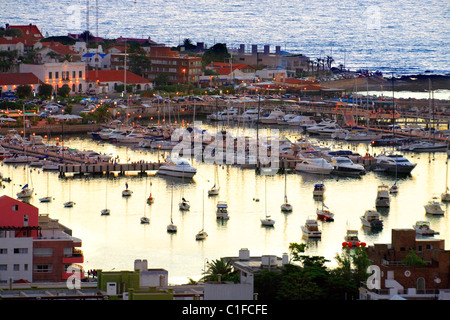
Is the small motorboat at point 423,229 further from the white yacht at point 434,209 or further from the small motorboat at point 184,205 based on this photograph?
the small motorboat at point 184,205

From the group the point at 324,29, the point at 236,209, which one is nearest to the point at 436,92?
the point at 236,209

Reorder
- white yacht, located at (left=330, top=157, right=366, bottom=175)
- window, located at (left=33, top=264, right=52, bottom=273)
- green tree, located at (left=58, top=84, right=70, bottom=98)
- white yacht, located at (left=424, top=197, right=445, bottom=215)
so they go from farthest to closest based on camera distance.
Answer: green tree, located at (left=58, top=84, right=70, bottom=98)
white yacht, located at (left=330, top=157, right=366, bottom=175)
white yacht, located at (left=424, top=197, right=445, bottom=215)
window, located at (left=33, top=264, right=52, bottom=273)

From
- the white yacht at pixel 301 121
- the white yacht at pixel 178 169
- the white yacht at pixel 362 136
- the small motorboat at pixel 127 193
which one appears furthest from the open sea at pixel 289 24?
the small motorboat at pixel 127 193

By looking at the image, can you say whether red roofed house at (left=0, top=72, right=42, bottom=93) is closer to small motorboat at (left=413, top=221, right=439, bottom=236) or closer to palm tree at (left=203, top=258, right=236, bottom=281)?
small motorboat at (left=413, top=221, right=439, bottom=236)

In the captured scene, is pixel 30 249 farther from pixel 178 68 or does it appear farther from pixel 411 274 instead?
pixel 178 68

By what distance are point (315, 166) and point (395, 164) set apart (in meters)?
1.53

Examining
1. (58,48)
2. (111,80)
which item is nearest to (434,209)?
(111,80)

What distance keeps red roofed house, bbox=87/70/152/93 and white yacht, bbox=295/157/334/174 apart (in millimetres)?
14571

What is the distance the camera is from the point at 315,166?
22.4m

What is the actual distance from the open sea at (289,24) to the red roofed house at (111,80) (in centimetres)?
1766

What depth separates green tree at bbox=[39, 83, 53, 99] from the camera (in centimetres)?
3438

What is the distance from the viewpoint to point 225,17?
89.9m

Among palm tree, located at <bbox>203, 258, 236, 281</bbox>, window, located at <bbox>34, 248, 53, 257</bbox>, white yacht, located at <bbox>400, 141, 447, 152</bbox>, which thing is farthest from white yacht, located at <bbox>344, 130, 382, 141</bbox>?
window, located at <bbox>34, 248, 53, 257</bbox>

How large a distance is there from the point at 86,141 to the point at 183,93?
9620 mm
